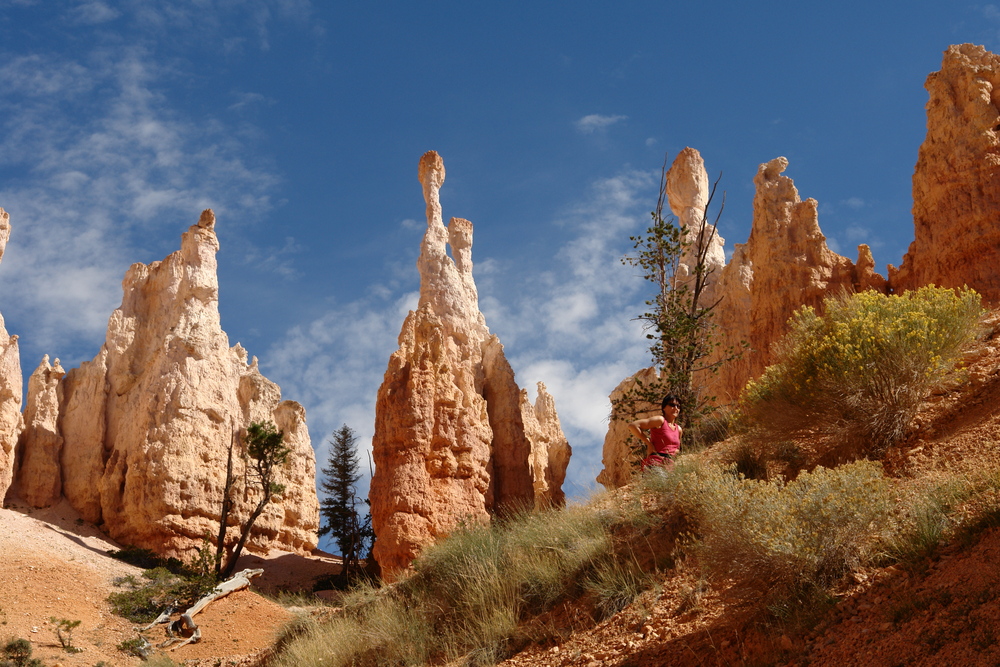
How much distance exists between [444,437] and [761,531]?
2026 cm

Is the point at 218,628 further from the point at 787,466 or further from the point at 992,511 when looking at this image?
the point at 992,511

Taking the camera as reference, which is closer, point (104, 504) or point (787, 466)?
point (787, 466)

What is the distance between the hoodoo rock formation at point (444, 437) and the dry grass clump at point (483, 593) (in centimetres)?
721

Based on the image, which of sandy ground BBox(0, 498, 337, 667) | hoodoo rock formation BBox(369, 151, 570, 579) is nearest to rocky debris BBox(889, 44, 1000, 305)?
hoodoo rock formation BBox(369, 151, 570, 579)

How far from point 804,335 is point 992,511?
502cm

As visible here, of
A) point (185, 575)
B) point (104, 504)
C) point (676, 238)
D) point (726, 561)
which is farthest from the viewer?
point (104, 504)

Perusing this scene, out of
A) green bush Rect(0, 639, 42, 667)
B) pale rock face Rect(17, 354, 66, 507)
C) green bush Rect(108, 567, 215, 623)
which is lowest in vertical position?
green bush Rect(0, 639, 42, 667)

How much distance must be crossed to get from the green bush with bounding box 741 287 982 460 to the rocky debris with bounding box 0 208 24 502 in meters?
31.0

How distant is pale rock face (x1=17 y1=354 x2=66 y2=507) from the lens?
3416 cm

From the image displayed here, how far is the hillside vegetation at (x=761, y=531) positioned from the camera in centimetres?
700

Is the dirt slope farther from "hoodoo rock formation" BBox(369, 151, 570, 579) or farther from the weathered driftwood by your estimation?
the weathered driftwood

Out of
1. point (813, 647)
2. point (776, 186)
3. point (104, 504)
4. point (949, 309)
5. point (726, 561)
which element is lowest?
point (813, 647)

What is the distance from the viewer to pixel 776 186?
2577 centimetres

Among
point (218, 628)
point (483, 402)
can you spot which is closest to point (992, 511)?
point (218, 628)
